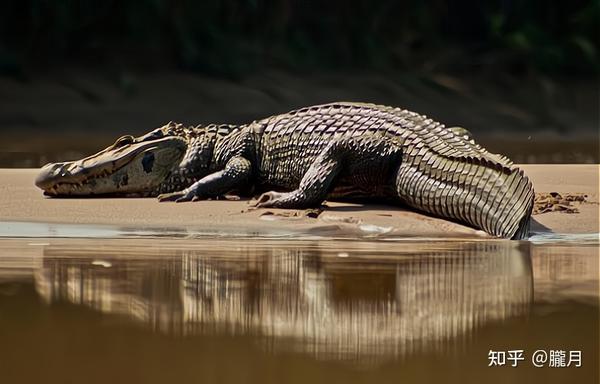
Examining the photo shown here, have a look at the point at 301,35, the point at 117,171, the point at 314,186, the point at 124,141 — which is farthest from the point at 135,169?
the point at 301,35

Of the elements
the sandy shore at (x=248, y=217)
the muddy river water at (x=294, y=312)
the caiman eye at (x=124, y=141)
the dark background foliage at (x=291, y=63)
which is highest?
the dark background foliage at (x=291, y=63)

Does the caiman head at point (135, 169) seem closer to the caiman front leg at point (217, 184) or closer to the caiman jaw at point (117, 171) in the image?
the caiman jaw at point (117, 171)

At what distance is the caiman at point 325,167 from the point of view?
5969mm

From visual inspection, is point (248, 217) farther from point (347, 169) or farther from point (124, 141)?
point (124, 141)

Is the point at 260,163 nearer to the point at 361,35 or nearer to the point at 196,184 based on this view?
the point at 196,184

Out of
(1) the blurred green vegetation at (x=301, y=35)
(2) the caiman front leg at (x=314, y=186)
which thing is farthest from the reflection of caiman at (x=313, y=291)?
(1) the blurred green vegetation at (x=301, y=35)

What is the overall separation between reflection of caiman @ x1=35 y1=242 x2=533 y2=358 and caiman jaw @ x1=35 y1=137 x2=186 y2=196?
193 centimetres

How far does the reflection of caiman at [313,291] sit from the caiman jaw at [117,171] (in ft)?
6.33

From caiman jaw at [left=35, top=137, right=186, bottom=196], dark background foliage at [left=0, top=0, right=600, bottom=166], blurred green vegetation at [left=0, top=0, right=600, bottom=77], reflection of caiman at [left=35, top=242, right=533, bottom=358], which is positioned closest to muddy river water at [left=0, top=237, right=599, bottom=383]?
reflection of caiman at [left=35, top=242, right=533, bottom=358]

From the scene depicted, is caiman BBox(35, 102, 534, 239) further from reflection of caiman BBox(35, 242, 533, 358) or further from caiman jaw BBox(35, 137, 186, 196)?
reflection of caiman BBox(35, 242, 533, 358)

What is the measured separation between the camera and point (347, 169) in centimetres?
671

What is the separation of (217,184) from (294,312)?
3276mm

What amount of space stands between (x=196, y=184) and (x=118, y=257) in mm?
2047

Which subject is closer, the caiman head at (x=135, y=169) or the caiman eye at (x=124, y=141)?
the caiman head at (x=135, y=169)
